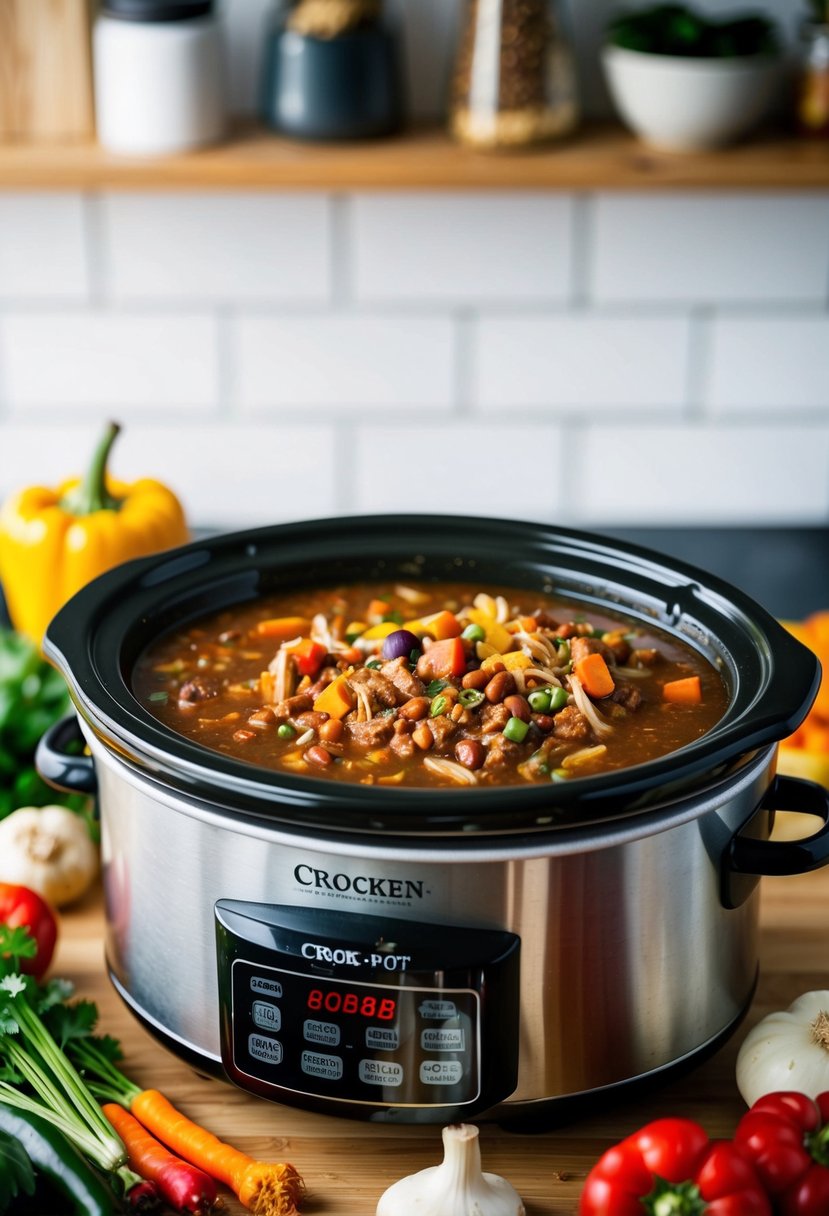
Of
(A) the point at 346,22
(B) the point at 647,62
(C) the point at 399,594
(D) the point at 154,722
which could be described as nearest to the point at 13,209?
(A) the point at 346,22

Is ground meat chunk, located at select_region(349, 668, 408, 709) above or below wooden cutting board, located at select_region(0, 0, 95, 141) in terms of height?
below

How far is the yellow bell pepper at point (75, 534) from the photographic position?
2.60m

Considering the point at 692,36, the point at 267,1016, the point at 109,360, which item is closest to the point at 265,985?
the point at 267,1016

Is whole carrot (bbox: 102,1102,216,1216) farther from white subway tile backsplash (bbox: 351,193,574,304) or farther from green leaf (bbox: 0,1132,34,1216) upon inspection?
white subway tile backsplash (bbox: 351,193,574,304)

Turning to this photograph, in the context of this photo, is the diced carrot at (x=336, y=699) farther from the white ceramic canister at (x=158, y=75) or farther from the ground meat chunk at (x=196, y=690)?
the white ceramic canister at (x=158, y=75)

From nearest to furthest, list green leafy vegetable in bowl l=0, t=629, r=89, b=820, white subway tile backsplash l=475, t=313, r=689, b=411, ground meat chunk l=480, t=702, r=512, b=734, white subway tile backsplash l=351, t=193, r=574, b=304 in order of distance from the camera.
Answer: ground meat chunk l=480, t=702, r=512, b=734, green leafy vegetable in bowl l=0, t=629, r=89, b=820, white subway tile backsplash l=351, t=193, r=574, b=304, white subway tile backsplash l=475, t=313, r=689, b=411

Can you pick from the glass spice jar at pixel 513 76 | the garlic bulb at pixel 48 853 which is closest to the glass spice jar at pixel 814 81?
the glass spice jar at pixel 513 76

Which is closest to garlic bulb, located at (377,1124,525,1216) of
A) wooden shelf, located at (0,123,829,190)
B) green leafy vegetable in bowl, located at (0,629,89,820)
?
green leafy vegetable in bowl, located at (0,629,89,820)

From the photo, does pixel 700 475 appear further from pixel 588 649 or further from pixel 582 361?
pixel 588 649

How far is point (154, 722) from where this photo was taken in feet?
5.12

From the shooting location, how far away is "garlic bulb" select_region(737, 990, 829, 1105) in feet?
5.41

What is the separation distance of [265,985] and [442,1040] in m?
0.19

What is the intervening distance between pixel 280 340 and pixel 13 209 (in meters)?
0.64

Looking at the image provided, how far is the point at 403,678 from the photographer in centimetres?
A: 175
